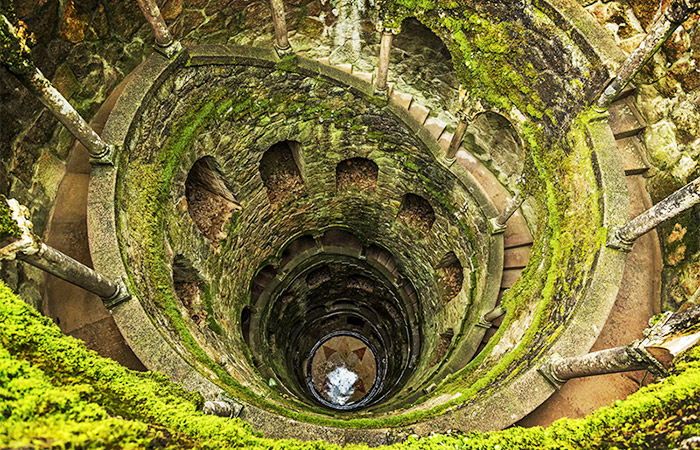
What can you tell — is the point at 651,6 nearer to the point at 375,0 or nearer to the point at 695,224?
the point at 695,224

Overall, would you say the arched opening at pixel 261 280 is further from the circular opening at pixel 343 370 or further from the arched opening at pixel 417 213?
the circular opening at pixel 343 370

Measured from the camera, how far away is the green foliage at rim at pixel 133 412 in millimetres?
2160

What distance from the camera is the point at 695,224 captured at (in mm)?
5891

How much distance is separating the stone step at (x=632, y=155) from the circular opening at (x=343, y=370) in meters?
12.8

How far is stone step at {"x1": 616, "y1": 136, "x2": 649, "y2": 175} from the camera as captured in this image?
6.99 m

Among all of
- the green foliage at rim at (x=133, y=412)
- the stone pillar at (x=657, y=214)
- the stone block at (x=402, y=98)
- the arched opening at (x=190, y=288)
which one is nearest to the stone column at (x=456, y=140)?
the stone block at (x=402, y=98)

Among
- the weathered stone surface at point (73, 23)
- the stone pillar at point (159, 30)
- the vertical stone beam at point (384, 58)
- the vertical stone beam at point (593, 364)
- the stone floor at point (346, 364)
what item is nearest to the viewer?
the vertical stone beam at point (593, 364)

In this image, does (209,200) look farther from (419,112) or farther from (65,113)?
(419,112)

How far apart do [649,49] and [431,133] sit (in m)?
5.27

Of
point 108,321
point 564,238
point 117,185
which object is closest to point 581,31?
point 564,238

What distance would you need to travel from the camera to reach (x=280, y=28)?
848 cm

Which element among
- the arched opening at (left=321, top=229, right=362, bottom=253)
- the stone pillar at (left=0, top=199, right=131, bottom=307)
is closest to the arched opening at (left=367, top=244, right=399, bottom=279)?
the arched opening at (left=321, top=229, right=362, bottom=253)

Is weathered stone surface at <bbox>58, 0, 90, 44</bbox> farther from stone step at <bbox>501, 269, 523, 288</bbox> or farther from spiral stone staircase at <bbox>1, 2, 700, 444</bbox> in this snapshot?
stone step at <bbox>501, 269, 523, 288</bbox>

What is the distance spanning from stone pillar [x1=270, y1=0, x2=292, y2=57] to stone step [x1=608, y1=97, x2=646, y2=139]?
6788 mm
